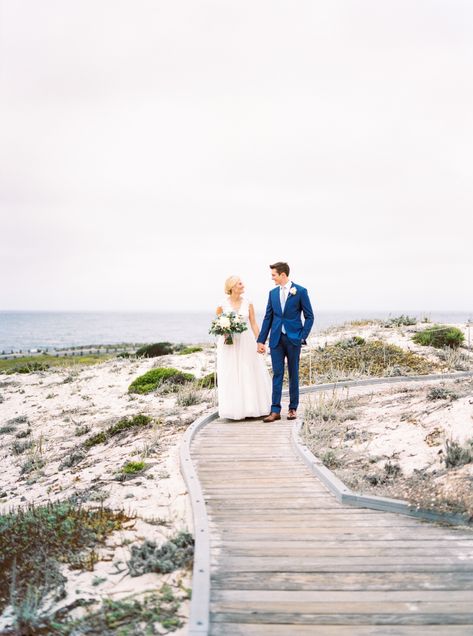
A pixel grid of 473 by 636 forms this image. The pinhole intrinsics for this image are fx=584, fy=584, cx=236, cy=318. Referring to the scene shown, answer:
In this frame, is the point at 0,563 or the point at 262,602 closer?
the point at 262,602

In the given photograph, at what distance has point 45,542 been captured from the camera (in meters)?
5.76

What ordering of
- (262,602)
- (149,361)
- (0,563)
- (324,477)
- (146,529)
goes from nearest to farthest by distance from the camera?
(262,602) → (0,563) → (146,529) → (324,477) → (149,361)

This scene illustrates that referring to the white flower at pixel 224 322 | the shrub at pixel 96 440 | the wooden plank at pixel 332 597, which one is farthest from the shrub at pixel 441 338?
the wooden plank at pixel 332 597

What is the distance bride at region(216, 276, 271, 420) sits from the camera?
35.1ft

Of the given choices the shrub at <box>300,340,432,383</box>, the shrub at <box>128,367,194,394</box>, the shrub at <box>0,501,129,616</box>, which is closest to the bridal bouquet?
the shrub at <box>0,501,129,616</box>

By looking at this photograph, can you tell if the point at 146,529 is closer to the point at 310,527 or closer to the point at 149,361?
the point at 310,527

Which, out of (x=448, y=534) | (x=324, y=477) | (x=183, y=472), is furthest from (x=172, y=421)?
(x=448, y=534)

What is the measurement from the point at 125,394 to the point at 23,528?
37.1 ft

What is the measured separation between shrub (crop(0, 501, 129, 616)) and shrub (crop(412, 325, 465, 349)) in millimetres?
16484

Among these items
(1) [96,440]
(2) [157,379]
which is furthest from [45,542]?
(2) [157,379]

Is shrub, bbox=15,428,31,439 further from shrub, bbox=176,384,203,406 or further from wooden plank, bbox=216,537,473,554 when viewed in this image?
wooden plank, bbox=216,537,473,554

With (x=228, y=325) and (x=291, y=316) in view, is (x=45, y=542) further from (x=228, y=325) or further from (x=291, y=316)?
(x=291, y=316)

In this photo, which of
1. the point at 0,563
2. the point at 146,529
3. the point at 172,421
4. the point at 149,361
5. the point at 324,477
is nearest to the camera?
the point at 0,563

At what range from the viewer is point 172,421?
38.6 feet
